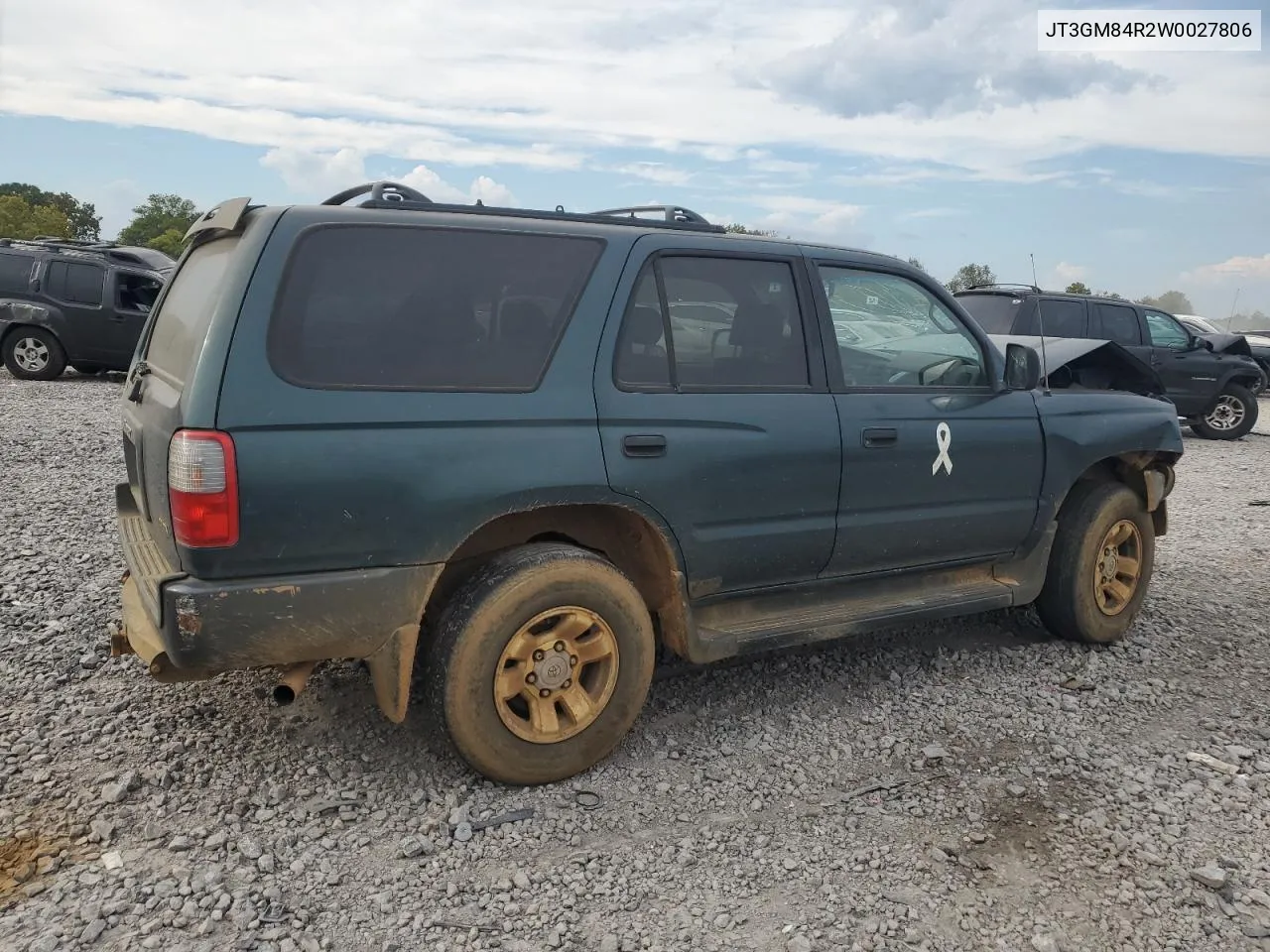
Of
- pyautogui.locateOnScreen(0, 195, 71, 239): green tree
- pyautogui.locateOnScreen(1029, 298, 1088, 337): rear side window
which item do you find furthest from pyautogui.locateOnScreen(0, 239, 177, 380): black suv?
pyautogui.locateOnScreen(0, 195, 71, 239): green tree

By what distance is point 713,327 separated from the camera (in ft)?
12.0

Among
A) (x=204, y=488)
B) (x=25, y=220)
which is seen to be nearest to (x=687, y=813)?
(x=204, y=488)

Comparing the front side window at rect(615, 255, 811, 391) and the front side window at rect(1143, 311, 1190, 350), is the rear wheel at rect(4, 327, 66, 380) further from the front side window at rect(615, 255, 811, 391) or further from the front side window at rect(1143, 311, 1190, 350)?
the front side window at rect(1143, 311, 1190, 350)

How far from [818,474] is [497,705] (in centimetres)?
144

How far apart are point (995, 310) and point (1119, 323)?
252 centimetres

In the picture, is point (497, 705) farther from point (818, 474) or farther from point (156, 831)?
point (818, 474)

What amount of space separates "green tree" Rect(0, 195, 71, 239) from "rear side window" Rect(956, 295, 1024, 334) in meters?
53.9

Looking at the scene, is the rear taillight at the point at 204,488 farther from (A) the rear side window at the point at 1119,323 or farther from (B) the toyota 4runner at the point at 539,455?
(A) the rear side window at the point at 1119,323

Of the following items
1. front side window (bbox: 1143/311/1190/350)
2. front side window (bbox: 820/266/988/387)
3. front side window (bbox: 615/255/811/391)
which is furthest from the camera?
front side window (bbox: 1143/311/1190/350)

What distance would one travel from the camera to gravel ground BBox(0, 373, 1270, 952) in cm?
267

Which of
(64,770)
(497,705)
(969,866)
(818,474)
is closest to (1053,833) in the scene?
(969,866)

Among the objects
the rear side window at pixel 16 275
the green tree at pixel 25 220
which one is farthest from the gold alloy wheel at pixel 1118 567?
the green tree at pixel 25 220

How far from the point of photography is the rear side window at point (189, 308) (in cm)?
300

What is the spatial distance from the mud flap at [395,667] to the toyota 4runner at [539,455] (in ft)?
0.04
